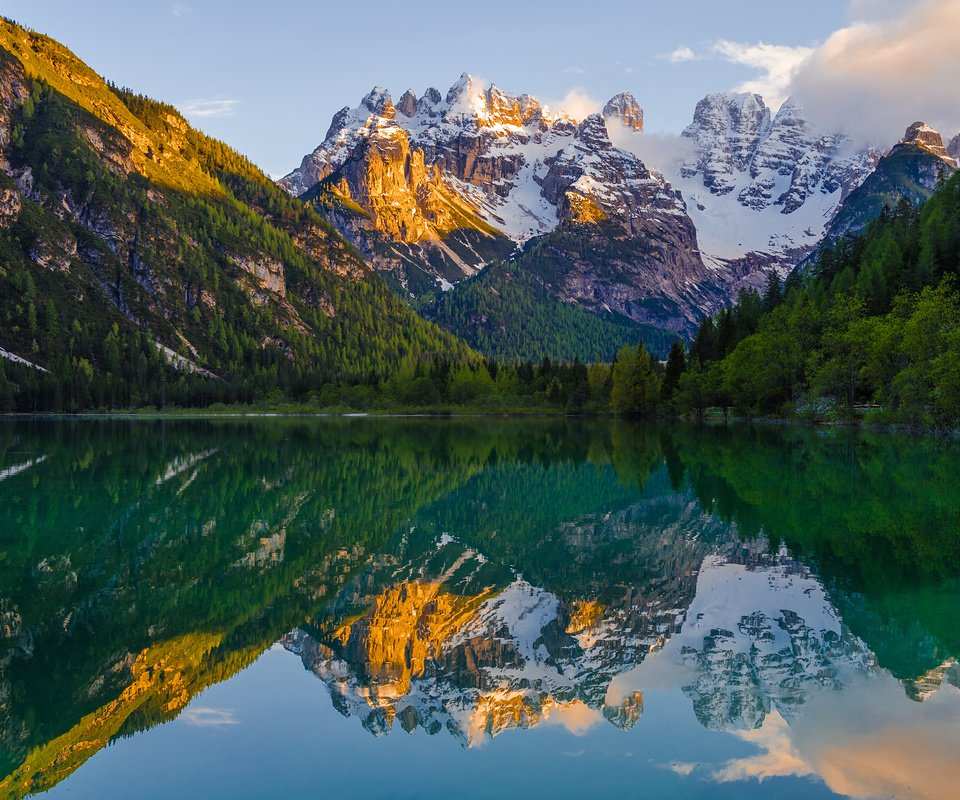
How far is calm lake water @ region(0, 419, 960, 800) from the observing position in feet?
34.3

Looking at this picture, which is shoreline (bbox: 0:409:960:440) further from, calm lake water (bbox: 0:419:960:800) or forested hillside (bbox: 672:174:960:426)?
calm lake water (bbox: 0:419:960:800)

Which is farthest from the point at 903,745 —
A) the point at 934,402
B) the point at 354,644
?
the point at 934,402

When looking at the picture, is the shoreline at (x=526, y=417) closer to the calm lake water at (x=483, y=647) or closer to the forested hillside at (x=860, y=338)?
the forested hillside at (x=860, y=338)

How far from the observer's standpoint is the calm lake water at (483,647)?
10.5 m

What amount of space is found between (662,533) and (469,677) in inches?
546

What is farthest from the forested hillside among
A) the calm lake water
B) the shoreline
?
the calm lake water

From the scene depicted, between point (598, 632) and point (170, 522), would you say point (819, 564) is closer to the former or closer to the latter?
point (598, 632)

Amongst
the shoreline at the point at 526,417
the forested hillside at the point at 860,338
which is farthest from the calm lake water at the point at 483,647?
the shoreline at the point at 526,417

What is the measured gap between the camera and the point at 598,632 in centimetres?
1603

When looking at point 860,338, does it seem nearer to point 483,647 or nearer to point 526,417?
point 483,647

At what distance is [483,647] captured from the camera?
15352 mm

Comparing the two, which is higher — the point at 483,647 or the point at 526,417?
the point at 483,647

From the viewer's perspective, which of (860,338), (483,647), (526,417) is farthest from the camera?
(526,417)

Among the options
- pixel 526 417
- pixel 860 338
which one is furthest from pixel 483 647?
pixel 526 417
